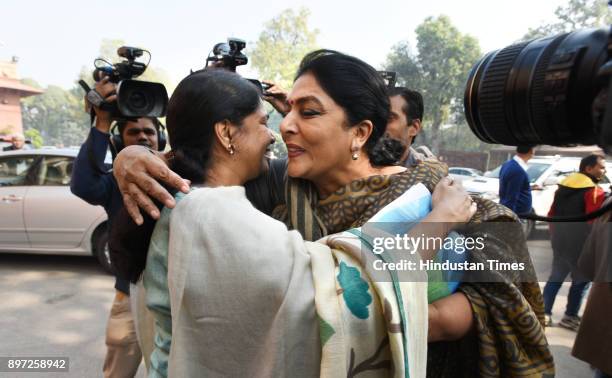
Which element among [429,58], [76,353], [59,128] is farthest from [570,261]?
[59,128]

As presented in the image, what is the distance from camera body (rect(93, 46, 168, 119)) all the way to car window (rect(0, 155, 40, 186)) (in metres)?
3.71

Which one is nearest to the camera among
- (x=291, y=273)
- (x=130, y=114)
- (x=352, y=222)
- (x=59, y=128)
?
(x=291, y=273)

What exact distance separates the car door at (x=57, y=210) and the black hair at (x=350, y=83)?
4140 millimetres

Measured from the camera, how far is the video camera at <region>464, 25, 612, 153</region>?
0.77 m

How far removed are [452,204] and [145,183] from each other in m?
0.68

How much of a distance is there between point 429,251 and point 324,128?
452mm

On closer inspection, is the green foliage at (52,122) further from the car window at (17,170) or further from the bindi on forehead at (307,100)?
the bindi on forehead at (307,100)

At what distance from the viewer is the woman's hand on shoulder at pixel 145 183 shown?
902 millimetres

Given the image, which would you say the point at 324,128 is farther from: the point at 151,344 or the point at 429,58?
the point at 429,58

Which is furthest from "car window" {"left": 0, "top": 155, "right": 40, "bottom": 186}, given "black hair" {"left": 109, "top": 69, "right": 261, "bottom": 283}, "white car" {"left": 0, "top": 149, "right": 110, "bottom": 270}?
"black hair" {"left": 109, "top": 69, "right": 261, "bottom": 283}

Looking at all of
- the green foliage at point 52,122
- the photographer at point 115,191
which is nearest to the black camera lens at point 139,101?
the photographer at point 115,191

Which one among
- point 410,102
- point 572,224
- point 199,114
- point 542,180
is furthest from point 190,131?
point 542,180

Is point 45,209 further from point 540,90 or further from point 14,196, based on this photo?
point 540,90

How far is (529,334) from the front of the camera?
0.95 meters
